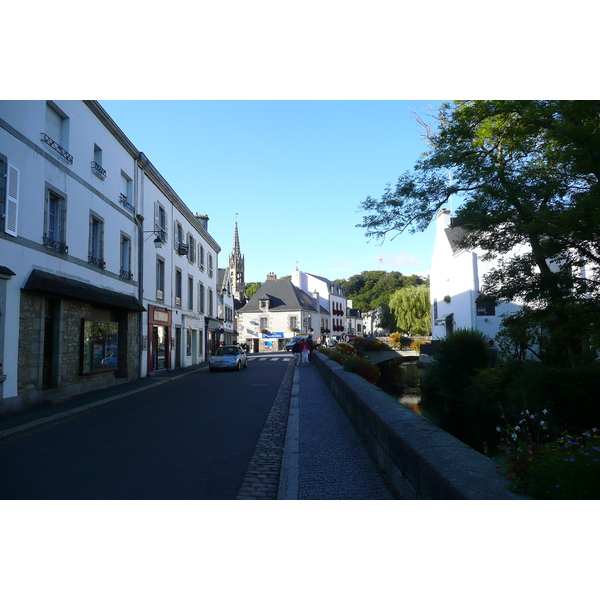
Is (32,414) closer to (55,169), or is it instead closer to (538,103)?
(55,169)

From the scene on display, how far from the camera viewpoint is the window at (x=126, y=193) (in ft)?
53.4

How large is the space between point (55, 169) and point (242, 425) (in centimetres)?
821

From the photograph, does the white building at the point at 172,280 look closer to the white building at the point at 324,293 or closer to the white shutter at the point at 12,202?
the white shutter at the point at 12,202

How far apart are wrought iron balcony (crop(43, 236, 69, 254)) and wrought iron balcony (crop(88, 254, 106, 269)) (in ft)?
5.05

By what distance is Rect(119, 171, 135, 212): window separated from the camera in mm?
16266

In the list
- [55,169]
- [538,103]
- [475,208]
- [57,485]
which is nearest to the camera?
[57,485]

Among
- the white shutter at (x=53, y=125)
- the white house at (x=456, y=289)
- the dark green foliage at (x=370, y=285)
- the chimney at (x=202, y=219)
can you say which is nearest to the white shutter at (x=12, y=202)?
the white shutter at (x=53, y=125)

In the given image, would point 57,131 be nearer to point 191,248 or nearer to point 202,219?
point 191,248

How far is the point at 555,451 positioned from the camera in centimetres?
333

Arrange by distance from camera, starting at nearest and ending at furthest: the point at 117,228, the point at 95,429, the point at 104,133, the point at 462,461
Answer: the point at 462,461 < the point at 95,429 < the point at 104,133 < the point at 117,228

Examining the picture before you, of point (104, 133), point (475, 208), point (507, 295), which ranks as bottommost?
point (507, 295)

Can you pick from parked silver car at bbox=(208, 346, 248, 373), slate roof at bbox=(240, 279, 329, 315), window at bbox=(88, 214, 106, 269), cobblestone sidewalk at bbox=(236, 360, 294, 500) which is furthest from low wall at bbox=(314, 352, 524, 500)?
slate roof at bbox=(240, 279, 329, 315)

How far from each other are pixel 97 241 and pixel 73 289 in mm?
3071

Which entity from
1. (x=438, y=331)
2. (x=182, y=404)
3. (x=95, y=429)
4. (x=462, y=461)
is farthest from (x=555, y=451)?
(x=438, y=331)
